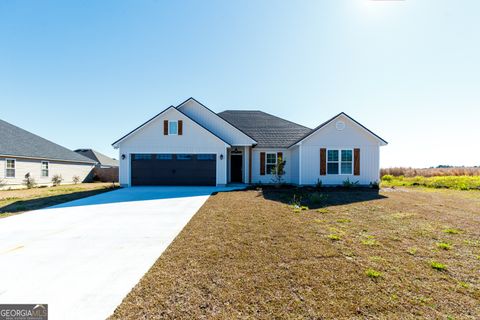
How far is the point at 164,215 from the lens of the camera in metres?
6.88

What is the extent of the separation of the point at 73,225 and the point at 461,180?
76.1 feet

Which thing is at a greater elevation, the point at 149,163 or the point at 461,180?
the point at 149,163

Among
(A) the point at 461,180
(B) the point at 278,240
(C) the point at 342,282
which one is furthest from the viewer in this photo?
(A) the point at 461,180

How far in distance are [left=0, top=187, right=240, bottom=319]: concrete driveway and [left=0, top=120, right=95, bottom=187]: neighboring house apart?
12.9m

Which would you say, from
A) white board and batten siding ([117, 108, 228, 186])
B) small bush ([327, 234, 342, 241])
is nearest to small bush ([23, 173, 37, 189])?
white board and batten siding ([117, 108, 228, 186])

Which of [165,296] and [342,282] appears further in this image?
[342,282]

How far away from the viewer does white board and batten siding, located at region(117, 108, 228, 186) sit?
14.1 meters

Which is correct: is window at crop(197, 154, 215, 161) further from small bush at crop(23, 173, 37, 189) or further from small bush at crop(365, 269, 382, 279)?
small bush at crop(23, 173, 37, 189)

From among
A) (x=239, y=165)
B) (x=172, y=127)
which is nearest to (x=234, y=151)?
(x=239, y=165)

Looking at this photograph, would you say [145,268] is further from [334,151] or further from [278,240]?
[334,151]

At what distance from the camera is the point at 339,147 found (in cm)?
1311

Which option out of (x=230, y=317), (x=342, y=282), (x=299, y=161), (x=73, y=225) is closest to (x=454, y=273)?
(x=342, y=282)

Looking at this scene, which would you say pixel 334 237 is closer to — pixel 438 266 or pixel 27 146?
pixel 438 266

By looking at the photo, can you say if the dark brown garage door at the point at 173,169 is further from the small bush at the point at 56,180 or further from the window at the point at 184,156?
the small bush at the point at 56,180
